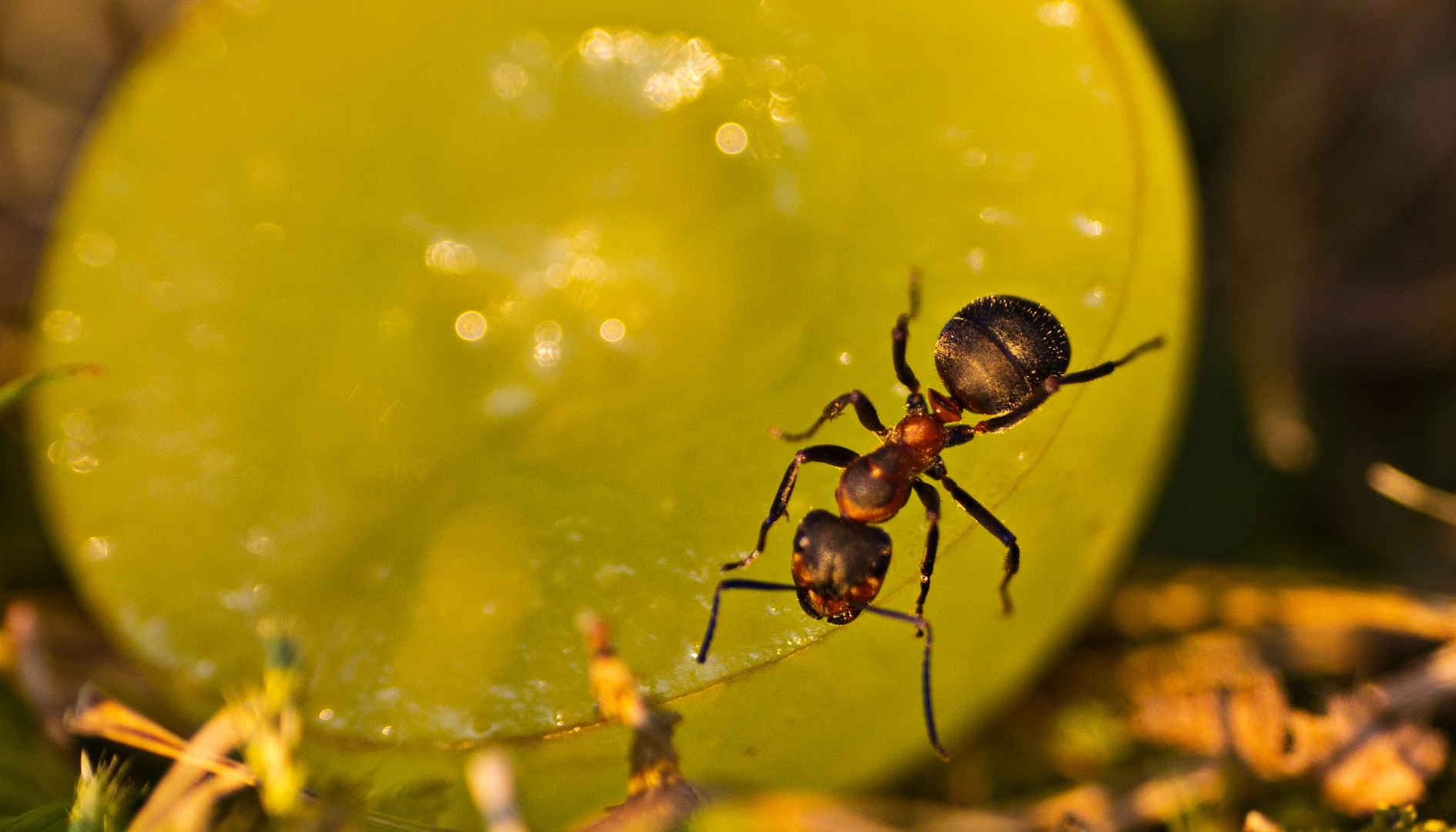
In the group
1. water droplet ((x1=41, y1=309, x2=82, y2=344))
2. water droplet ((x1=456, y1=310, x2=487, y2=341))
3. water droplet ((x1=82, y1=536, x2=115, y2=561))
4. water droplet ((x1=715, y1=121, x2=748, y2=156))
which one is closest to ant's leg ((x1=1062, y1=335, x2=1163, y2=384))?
water droplet ((x1=715, y1=121, x2=748, y2=156))

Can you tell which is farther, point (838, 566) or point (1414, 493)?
point (1414, 493)

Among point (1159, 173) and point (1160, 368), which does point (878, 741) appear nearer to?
point (1160, 368)

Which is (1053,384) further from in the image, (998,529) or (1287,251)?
(1287,251)

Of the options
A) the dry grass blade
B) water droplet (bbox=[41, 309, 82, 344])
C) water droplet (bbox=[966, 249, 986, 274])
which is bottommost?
the dry grass blade

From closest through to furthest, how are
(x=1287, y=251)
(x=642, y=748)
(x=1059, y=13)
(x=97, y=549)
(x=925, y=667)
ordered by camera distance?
(x=642, y=748) < (x=925, y=667) < (x=1059, y=13) < (x=97, y=549) < (x=1287, y=251)

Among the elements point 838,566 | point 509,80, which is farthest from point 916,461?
point 509,80

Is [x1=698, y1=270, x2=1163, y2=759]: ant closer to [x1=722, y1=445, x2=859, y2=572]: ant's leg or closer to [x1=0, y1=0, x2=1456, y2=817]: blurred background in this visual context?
[x1=722, y1=445, x2=859, y2=572]: ant's leg

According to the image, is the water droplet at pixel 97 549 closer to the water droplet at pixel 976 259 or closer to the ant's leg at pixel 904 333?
the ant's leg at pixel 904 333
